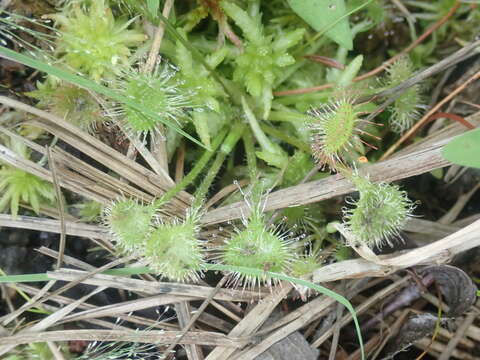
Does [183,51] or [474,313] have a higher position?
[183,51]

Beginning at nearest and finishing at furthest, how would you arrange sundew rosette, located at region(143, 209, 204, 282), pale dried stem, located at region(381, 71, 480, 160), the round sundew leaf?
the round sundew leaf < sundew rosette, located at region(143, 209, 204, 282) < pale dried stem, located at region(381, 71, 480, 160)

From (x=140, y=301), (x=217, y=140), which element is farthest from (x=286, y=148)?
(x=140, y=301)

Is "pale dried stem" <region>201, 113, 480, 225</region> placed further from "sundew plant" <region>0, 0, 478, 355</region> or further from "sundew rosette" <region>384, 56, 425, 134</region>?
"sundew rosette" <region>384, 56, 425, 134</region>

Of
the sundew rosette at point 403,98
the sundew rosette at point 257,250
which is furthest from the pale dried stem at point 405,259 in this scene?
the sundew rosette at point 403,98

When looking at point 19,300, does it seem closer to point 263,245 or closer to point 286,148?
point 263,245

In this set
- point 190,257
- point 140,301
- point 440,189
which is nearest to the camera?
point 190,257

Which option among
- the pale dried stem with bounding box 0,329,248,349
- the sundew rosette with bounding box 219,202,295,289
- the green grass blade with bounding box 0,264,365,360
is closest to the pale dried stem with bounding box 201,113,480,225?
the sundew rosette with bounding box 219,202,295,289

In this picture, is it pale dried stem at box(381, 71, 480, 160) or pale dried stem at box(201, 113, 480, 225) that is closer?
pale dried stem at box(201, 113, 480, 225)
